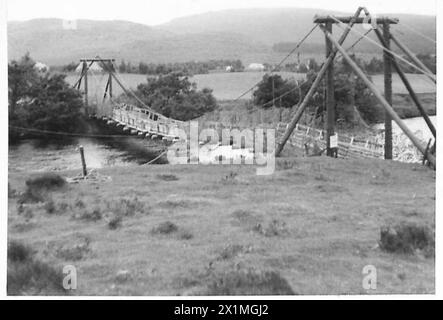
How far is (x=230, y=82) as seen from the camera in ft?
35.1

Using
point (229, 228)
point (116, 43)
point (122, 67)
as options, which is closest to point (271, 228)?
point (229, 228)

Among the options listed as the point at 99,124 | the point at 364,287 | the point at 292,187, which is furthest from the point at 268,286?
the point at 99,124

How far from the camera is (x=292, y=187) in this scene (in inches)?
386

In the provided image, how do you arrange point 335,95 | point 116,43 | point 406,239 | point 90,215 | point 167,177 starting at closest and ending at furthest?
1. point 406,239
2. point 90,215
3. point 167,177
4. point 116,43
5. point 335,95

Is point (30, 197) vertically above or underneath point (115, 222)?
above

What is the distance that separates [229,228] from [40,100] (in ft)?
13.4

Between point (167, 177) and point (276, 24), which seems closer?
point (167, 177)

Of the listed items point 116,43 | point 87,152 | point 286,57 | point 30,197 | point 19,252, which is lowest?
point 19,252

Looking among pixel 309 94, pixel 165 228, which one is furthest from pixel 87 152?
pixel 309 94

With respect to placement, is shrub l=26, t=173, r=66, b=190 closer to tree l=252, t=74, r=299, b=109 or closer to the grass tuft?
the grass tuft

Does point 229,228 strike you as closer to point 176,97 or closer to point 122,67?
point 176,97

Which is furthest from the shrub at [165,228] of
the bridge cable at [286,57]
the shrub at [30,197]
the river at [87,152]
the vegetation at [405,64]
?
the vegetation at [405,64]

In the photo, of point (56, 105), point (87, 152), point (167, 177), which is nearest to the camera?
point (167, 177)

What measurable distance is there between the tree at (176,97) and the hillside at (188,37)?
1.59ft
